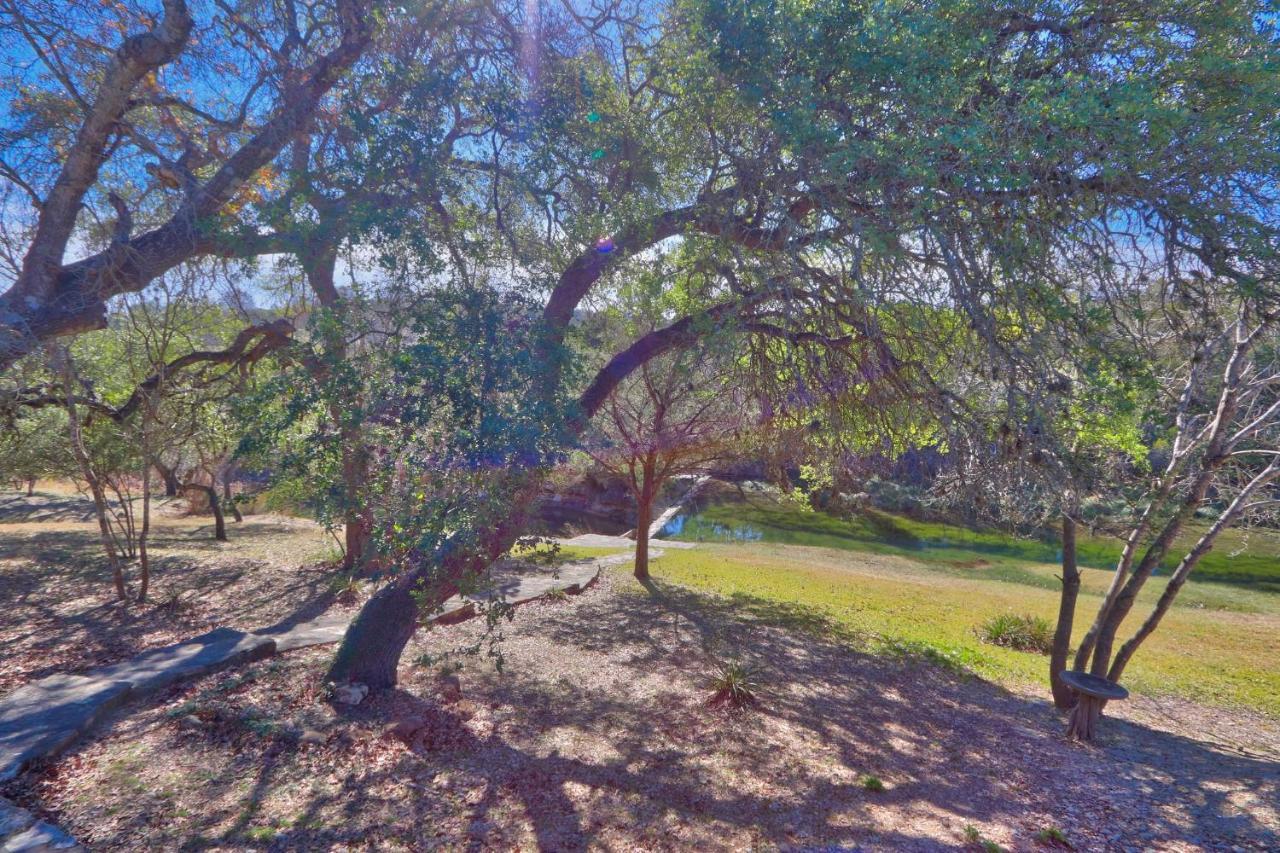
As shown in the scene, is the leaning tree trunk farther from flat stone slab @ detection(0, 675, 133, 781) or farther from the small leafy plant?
the small leafy plant

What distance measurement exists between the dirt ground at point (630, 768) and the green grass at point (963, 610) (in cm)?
180

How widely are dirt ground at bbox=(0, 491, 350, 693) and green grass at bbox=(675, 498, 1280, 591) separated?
13.5m

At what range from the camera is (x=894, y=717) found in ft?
22.7

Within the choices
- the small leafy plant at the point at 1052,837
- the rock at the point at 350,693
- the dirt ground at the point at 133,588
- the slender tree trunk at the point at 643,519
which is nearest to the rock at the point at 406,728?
the rock at the point at 350,693

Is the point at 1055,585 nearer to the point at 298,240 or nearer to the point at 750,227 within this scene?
the point at 750,227

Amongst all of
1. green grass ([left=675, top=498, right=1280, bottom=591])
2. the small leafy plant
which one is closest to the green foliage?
the small leafy plant

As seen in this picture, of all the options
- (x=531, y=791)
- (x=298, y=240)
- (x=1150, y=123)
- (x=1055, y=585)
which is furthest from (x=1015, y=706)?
(x=1055, y=585)

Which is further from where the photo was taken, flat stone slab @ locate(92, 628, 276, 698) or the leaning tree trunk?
the leaning tree trunk

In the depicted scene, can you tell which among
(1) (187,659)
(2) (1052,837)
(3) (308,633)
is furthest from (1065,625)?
(1) (187,659)

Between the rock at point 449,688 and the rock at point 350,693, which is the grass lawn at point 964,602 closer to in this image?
the rock at point 449,688

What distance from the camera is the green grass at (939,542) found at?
21.7m

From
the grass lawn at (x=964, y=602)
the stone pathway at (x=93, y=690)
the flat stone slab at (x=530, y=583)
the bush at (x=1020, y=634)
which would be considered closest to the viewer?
the stone pathway at (x=93, y=690)

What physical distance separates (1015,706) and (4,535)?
64.0 ft

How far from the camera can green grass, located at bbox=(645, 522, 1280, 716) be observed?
986 centimetres
